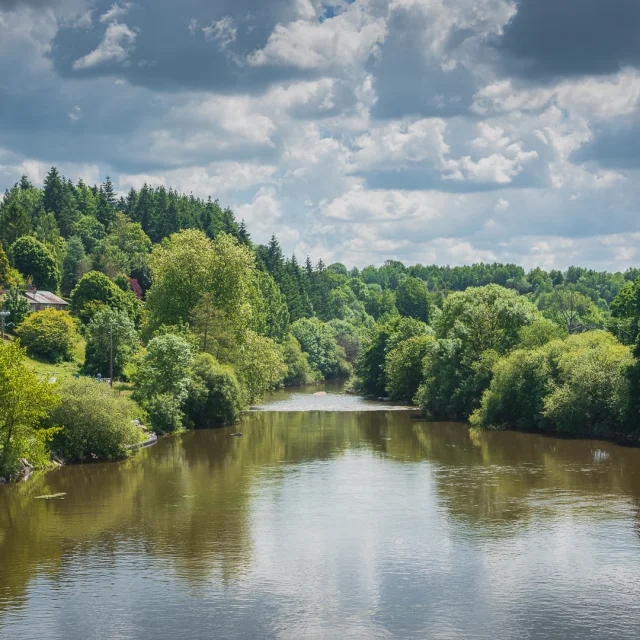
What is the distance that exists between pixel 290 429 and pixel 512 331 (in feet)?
92.8

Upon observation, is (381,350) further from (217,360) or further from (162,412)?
(162,412)

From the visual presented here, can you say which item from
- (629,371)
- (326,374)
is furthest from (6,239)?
(629,371)

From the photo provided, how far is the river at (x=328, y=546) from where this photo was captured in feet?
101

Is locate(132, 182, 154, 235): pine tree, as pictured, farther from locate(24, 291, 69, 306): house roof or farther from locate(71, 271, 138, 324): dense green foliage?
locate(71, 271, 138, 324): dense green foliage

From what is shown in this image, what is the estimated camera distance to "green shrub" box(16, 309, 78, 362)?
101000 mm

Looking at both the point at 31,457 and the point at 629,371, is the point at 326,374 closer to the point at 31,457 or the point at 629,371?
the point at 629,371

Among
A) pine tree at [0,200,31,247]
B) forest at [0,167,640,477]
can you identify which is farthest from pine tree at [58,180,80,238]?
forest at [0,167,640,477]

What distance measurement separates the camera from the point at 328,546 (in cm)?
4019

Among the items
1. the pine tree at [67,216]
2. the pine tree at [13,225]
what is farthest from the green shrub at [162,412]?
the pine tree at [67,216]

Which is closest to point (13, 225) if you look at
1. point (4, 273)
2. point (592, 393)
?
point (4, 273)

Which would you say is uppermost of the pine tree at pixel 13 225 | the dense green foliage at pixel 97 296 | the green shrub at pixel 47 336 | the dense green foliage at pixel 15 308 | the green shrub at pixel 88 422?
the pine tree at pixel 13 225

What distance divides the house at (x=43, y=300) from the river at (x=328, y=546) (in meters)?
66.1

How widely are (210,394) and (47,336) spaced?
26.0 metres

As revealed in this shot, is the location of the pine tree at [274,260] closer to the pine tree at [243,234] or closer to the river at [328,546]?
the pine tree at [243,234]
